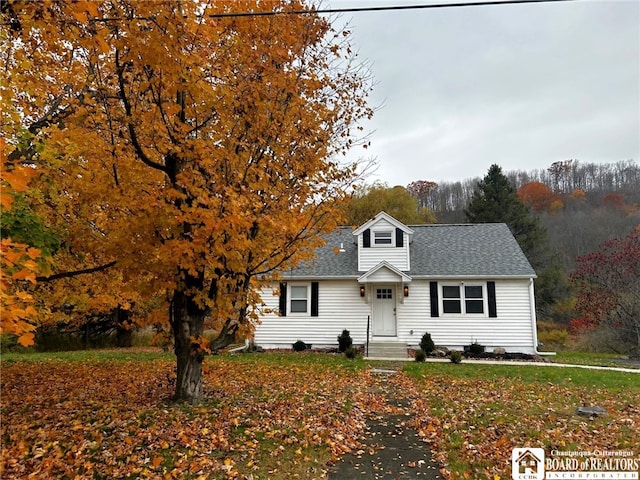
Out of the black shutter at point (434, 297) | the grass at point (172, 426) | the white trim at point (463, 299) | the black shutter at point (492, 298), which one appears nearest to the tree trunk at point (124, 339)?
the grass at point (172, 426)

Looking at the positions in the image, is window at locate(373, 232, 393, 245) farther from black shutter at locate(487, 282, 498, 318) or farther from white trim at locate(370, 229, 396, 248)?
black shutter at locate(487, 282, 498, 318)

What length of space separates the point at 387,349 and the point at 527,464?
34.7 ft

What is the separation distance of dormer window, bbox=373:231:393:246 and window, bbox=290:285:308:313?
3501 mm

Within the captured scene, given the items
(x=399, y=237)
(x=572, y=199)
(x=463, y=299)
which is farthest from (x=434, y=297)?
(x=572, y=199)

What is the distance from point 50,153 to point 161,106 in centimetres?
202

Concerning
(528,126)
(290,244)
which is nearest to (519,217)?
(528,126)

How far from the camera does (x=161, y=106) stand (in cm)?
541

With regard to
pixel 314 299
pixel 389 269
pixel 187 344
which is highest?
pixel 389 269

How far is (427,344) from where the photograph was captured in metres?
15.0

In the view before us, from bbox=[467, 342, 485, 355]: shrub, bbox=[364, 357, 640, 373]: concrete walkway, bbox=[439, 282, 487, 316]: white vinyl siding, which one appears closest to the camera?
bbox=[364, 357, 640, 373]: concrete walkway

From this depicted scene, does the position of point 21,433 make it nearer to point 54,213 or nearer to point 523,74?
point 54,213

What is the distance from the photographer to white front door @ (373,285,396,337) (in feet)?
52.0

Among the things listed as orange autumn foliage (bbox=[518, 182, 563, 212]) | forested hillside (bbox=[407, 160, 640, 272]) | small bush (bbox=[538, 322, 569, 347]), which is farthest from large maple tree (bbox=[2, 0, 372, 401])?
orange autumn foliage (bbox=[518, 182, 563, 212])

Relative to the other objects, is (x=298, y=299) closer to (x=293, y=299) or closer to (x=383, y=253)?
(x=293, y=299)
